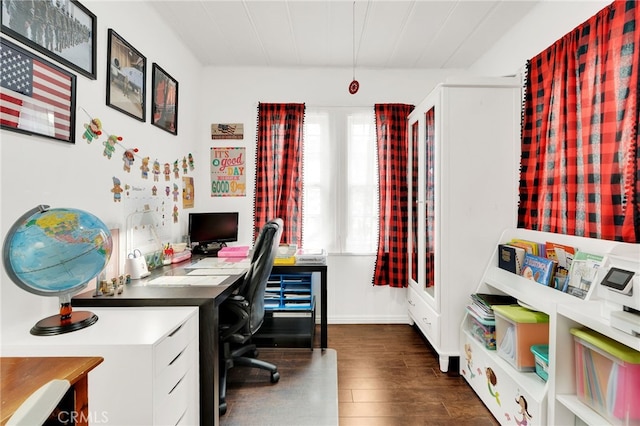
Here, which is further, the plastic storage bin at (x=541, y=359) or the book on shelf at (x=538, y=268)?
the book on shelf at (x=538, y=268)

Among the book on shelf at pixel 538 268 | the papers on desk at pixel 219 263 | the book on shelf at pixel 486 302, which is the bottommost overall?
the book on shelf at pixel 486 302

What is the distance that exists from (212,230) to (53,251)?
5.80 ft

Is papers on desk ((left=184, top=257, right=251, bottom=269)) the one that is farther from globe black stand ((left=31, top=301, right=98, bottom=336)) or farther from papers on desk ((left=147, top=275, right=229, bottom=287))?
globe black stand ((left=31, top=301, right=98, bottom=336))

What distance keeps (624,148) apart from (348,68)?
2.36 metres

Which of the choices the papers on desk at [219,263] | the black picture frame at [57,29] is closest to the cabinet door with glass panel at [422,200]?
the papers on desk at [219,263]

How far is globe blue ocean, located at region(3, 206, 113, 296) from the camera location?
111 cm

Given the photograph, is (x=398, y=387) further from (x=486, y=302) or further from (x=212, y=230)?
(x=212, y=230)

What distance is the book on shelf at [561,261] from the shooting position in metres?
1.69

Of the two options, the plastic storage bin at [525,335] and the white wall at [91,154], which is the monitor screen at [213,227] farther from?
the plastic storage bin at [525,335]

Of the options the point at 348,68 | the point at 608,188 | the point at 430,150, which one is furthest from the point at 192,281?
the point at 348,68

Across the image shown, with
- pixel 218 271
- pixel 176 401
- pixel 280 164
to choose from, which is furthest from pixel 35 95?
pixel 280 164

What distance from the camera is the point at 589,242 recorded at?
159 cm

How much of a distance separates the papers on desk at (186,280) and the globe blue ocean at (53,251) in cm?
52

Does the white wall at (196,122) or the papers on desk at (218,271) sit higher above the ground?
the white wall at (196,122)
